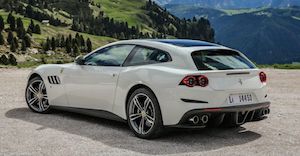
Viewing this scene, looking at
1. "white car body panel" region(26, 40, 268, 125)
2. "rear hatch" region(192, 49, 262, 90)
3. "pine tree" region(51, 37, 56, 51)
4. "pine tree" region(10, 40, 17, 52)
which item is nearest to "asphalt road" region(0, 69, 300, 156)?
"white car body panel" region(26, 40, 268, 125)

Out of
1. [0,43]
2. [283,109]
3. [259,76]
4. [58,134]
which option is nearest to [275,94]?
[283,109]

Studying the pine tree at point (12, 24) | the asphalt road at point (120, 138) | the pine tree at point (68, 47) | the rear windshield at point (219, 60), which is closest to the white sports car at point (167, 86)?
the rear windshield at point (219, 60)

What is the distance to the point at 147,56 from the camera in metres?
7.94

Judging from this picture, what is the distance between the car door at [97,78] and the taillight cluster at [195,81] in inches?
58.8

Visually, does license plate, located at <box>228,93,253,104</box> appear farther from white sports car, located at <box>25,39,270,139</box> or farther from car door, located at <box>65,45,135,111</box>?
car door, located at <box>65,45,135,111</box>

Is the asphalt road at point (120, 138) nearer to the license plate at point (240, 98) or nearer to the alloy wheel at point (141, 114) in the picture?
the alloy wheel at point (141, 114)

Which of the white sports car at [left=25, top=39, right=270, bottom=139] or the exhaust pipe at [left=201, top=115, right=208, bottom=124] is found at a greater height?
the white sports car at [left=25, top=39, right=270, bottom=139]

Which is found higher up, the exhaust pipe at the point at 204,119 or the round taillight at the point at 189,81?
the round taillight at the point at 189,81

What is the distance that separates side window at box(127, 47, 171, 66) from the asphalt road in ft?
4.03

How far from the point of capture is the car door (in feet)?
27.0

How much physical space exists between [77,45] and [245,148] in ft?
606

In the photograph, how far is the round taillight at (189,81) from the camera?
6980 millimetres

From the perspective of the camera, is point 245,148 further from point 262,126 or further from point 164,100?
Result: point 262,126

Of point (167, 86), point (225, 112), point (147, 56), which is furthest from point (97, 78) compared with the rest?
point (225, 112)
